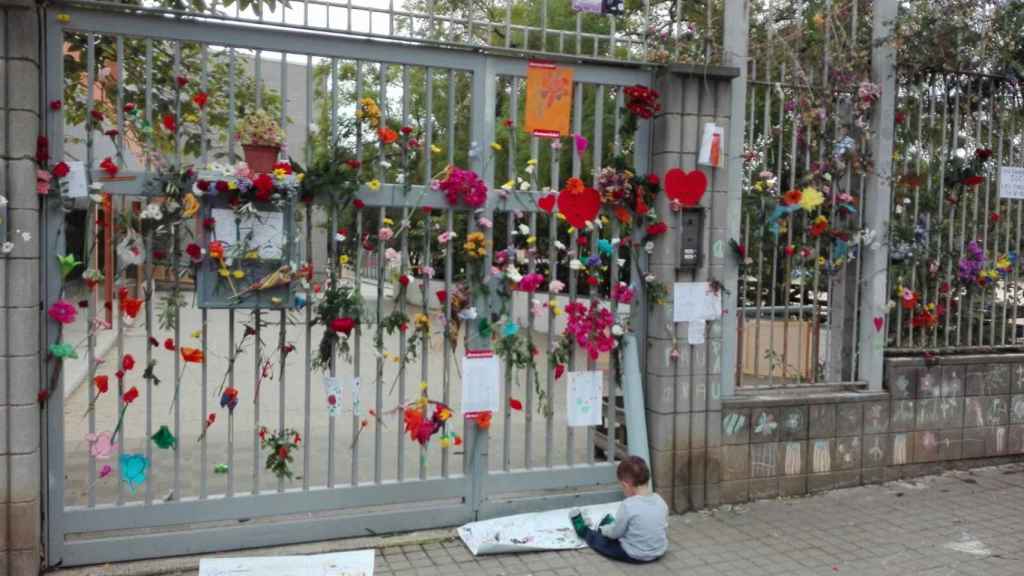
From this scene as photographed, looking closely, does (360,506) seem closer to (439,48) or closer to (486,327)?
(486,327)

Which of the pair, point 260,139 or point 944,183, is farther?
point 944,183

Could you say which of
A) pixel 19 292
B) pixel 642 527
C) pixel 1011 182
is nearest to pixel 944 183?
pixel 1011 182

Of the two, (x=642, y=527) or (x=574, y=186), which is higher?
(x=574, y=186)

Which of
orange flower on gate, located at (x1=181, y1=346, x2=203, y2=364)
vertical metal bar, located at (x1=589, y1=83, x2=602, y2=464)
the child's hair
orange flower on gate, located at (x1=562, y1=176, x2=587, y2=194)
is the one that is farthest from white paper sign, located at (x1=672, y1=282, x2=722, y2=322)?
orange flower on gate, located at (x1=181, y1=346, x2=203, y2=364)

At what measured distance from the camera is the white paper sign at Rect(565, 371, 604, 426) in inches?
216

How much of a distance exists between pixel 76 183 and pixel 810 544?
15.2ft

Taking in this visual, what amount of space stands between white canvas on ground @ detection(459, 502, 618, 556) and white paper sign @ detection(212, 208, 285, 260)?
198 centimetres

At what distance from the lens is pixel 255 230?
15.3 feet

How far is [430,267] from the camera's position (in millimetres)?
5051

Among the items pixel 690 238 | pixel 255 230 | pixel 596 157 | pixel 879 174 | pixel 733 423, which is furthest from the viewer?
pixel 879 174

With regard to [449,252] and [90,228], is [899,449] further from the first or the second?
[90,228]

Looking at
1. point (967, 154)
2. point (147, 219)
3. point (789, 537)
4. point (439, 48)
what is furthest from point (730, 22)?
point (147, 219)

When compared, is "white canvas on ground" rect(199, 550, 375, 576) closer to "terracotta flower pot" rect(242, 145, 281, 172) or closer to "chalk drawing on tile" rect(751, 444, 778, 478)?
"terracotta flower pot" rect(242, 145, 281, 172)

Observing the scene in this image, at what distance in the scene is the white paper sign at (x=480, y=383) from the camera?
5188mm
